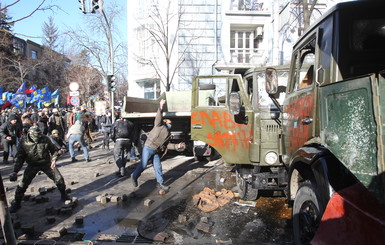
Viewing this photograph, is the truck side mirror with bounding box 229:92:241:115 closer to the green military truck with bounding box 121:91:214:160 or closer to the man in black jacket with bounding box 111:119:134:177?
the green military truck with bounding box 121:91:214:160

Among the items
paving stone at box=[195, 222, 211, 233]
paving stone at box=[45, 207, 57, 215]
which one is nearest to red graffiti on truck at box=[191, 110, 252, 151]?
paving stone at box=[195, 222, 211, 233]

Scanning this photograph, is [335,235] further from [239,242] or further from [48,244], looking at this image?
[48,244]

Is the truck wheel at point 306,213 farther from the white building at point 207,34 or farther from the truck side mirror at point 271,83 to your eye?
the white building at point 207,34

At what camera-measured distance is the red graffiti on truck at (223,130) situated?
16.3 ft

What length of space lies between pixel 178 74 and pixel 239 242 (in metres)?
16.1

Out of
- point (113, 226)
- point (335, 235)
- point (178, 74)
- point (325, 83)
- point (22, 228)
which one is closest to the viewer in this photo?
point (335, 235)

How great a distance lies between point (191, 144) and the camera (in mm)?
9086

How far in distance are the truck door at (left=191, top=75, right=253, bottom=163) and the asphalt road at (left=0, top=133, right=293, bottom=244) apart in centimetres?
104

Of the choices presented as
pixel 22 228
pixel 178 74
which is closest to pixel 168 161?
pixel 22 228

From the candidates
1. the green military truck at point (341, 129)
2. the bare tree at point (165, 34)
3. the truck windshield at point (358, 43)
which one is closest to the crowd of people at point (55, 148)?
the green military truck at point (341, 129)

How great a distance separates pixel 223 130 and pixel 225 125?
4.1 inches

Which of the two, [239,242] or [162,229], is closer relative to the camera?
[239,242]

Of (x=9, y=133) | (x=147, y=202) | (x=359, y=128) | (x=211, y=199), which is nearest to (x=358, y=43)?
(x=359, y=128)

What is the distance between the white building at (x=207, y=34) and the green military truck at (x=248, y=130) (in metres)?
12.6
